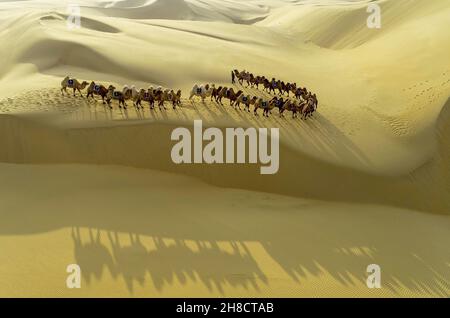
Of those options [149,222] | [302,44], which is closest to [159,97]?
[149,222]

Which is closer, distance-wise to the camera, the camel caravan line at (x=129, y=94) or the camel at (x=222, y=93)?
the camel caravan line at (x=129, y=94)

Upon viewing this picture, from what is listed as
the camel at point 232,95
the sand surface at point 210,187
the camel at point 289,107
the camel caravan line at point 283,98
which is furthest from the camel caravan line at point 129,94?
the camel at point 289,107

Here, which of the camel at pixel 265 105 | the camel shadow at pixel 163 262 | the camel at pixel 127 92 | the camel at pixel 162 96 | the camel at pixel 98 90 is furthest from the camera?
the camel at pixel 265 105

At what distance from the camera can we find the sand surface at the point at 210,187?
21.9 ft

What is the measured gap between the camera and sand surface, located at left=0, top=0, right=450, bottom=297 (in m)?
6.68

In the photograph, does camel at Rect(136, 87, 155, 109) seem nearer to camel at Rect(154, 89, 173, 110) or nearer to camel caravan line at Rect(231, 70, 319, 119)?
camel at Rect(154, 89, 173, 110)

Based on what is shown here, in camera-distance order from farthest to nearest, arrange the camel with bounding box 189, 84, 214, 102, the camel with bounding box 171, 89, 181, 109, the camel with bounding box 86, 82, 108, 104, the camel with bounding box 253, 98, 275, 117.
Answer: the camel with bounding box 189, 84, 214, 102
the camel with bounding box 253, 98, 275, 117
the camel with bounding box 171, 89, 181, 109
the camel with bounding box 86, 82, 108, 104

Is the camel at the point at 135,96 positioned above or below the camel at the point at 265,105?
above

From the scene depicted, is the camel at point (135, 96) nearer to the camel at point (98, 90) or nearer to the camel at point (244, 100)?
the camel at point (98, 90)

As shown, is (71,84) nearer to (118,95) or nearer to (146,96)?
(118,95)

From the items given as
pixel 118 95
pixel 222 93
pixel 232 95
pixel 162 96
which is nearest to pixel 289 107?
pixel 232 95

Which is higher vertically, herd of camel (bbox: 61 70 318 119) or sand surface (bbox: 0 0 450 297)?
herd of camel (bbox: 61 70 318 119)

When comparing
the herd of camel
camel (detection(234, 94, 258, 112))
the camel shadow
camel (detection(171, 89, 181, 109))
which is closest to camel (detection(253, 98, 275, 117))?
the herd of camel

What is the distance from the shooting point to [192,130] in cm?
1023
